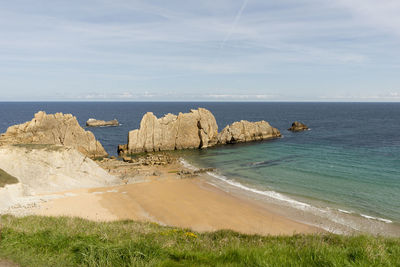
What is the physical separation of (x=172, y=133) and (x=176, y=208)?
38.5 metres

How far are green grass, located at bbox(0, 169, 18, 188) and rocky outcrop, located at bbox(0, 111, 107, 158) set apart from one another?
24.3 meters

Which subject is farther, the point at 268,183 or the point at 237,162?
the point at 237,162

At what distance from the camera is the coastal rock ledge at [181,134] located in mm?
61688

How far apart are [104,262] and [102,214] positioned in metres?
20.0

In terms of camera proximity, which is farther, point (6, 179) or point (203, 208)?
point (6, 179)

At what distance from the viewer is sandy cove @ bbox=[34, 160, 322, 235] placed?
78.1 feet

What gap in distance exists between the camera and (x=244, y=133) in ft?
243

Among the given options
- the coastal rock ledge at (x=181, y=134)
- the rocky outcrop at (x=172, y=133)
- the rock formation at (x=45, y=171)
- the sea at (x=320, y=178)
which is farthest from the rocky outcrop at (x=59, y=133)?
the rock formation at (x=45, y=171)

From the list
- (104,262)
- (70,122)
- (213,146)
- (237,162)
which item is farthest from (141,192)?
(213,146)

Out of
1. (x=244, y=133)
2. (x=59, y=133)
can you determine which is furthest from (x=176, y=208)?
(x=244, y=133)

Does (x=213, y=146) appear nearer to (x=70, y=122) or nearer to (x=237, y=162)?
(x=237, y=162)

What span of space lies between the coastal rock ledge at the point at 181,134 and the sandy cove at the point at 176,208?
26343 millimetres

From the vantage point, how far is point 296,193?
32.1 metres

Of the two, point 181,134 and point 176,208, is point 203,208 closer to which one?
point 176,208
